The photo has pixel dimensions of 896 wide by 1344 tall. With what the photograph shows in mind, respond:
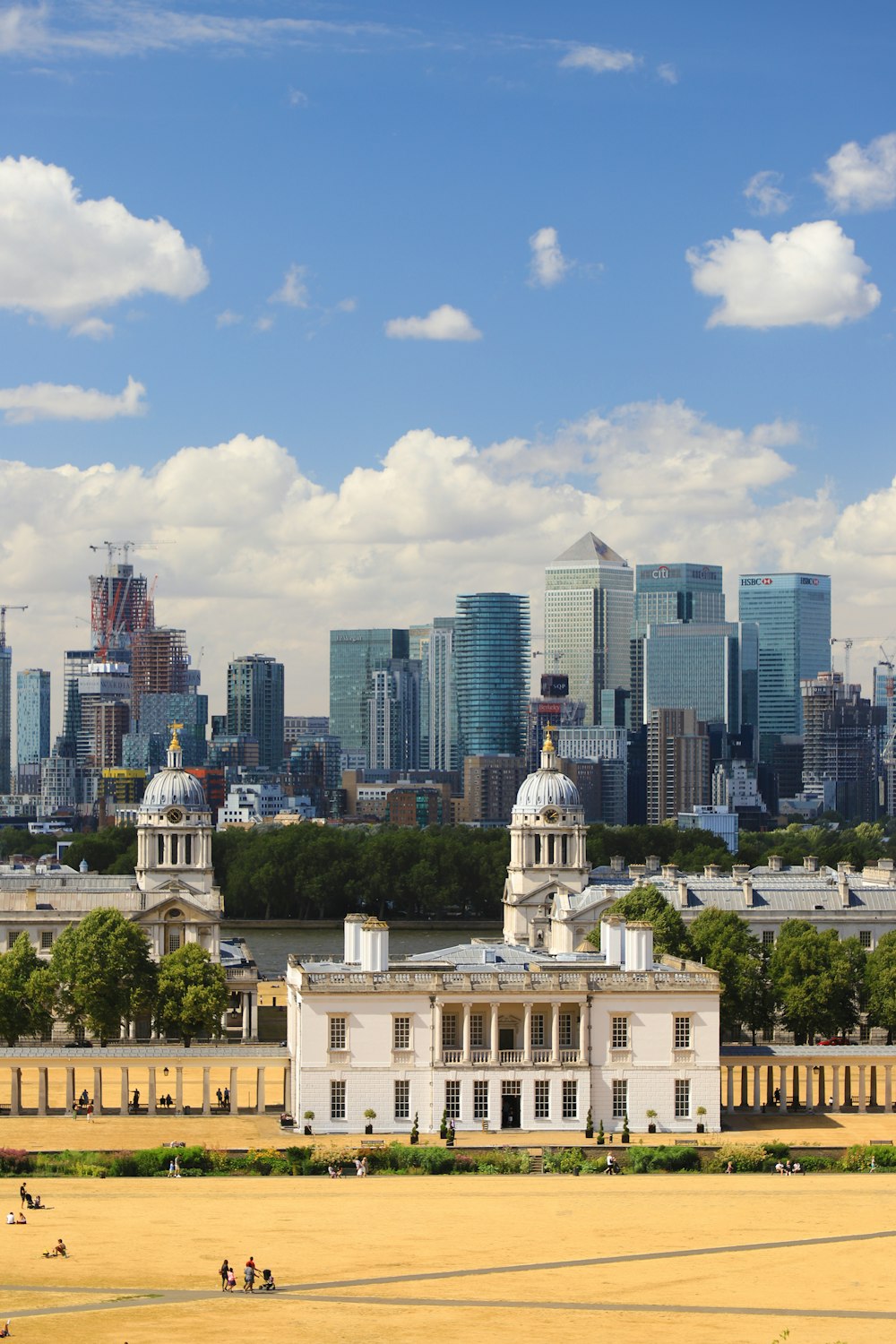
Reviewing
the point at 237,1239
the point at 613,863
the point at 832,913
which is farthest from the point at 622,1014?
the point at 613,863

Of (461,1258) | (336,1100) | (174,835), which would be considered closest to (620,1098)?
(336,1100)

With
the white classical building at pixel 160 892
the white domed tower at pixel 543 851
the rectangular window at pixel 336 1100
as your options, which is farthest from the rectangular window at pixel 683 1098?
the white domed tower at pixel 543 851

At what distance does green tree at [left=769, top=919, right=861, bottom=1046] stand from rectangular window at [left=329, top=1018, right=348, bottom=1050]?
26.7 m

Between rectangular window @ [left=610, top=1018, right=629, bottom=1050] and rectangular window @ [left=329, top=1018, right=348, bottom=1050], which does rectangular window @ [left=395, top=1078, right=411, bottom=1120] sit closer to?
rectangular window @ [left=329, top=1018, right=348, bottom=1050]

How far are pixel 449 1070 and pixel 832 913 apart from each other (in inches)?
2128

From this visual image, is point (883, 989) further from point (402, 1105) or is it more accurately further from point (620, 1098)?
point (402, 1105)

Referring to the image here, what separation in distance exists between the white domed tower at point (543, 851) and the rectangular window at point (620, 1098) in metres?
53.7

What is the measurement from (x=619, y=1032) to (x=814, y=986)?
19963 mm

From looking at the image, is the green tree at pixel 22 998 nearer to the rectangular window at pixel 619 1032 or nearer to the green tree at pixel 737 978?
the rectangular window at pixel 619 1032

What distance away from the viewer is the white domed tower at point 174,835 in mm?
142875

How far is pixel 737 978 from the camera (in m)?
114

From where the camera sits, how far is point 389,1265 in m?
72.1

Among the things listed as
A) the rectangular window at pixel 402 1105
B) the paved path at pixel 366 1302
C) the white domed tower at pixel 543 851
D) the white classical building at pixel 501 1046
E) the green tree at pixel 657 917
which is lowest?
the paved path at pixel 366 1302

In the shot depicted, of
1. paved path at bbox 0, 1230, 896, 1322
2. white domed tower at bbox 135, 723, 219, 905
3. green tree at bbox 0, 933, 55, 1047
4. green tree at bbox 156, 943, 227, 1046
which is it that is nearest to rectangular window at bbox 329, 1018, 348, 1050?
green tree at bbox 156, 943, 227, 1046
